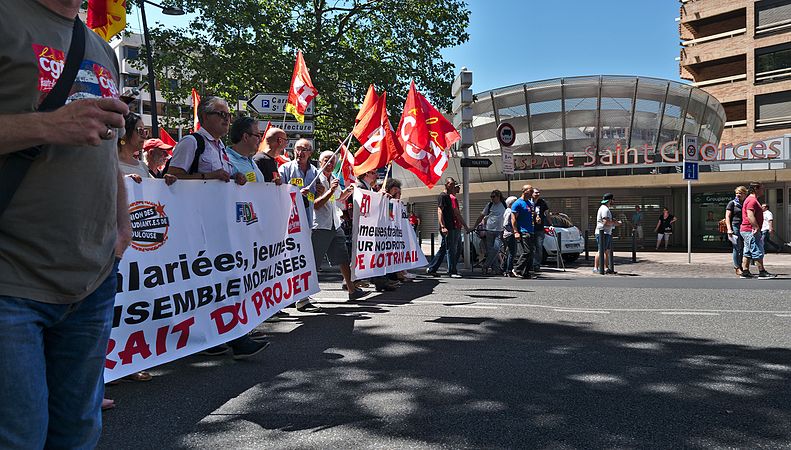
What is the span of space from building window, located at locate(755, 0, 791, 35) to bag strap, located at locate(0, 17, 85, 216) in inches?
1865

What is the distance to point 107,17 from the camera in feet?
26.8

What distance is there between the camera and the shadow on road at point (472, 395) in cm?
331

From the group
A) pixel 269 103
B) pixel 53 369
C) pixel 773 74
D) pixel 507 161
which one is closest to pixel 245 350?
pixel 53 369

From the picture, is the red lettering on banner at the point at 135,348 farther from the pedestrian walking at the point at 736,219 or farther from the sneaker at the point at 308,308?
the pedestrian walking at the point at 736,219

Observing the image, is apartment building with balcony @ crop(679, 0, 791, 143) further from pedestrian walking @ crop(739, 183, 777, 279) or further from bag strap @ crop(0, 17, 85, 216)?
bag strap @ crop(0, 17, 85, 216)

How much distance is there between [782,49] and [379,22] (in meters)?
30.3

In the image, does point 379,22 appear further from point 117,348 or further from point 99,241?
point 99,241

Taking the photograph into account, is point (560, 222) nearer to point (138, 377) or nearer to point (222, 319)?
point (222, 319)

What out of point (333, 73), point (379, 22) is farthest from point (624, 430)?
point (379, 22)

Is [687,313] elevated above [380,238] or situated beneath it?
situated beneath

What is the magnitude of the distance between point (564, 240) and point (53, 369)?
16207 millimetres

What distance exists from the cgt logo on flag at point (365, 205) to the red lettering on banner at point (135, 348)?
492 cm

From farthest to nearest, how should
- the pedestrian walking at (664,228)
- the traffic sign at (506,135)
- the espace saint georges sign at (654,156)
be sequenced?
the pedestrian walking at (664,228)
the espace saint georges sign at (654,156)
the traffic sign at (506,135)

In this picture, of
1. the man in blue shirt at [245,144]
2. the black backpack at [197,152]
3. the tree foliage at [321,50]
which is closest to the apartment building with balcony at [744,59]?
the tree foliage at [321,50]
